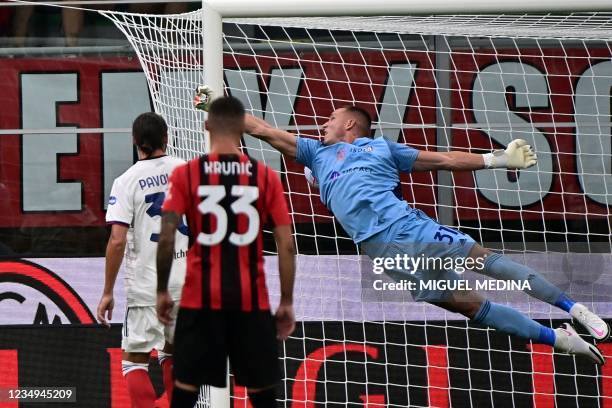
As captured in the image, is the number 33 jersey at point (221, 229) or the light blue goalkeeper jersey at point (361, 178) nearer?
the number 33 jersey at point (221, 229)

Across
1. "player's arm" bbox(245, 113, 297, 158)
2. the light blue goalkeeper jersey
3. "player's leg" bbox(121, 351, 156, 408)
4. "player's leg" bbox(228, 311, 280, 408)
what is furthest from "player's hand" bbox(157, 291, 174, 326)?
the light blue goalkeeper jersey

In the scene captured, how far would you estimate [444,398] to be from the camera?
7500 millimetres

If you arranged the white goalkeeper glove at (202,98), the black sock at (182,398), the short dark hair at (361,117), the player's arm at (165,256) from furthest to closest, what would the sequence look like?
the short dark hair at (361,117)
the white goalkeeper glove at (202,98)
the black sock at (182,398)
the player's arm at (165,256)

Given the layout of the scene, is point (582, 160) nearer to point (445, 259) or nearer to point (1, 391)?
point (445, 259)

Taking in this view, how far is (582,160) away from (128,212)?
10.3ft

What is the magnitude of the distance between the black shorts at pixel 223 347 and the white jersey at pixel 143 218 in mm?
1383

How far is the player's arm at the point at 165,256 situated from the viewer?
4.81 metres

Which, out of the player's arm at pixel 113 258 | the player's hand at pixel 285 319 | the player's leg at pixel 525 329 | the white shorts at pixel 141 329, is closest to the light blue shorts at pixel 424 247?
the player's leg at pixel 525 329

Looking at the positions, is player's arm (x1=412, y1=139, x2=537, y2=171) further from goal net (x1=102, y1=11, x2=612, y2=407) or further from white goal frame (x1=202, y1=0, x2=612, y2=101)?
goal net (x1=102, y1=11, x2=612, y2=407)

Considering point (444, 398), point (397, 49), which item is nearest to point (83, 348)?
point (444, 398)

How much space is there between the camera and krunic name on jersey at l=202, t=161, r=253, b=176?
4848 mm

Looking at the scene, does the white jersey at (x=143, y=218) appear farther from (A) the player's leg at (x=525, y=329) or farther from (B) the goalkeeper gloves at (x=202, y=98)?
(A) the player's leg at (x=525, y=329)

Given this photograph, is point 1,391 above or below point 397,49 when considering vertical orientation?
below

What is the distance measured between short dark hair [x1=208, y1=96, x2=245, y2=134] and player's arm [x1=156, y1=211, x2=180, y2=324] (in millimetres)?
425
